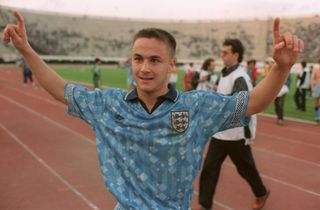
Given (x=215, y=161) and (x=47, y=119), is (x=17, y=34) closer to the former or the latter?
(x=215, y=161)

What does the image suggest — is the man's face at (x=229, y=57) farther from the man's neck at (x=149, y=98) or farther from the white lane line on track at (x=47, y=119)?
the white lane line on track at (x=47, y=119)

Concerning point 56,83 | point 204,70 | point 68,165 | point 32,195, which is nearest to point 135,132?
point 56,83

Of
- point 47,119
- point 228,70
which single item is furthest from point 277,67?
point 47,119

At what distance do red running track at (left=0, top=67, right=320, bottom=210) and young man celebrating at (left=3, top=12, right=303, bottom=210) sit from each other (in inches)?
125

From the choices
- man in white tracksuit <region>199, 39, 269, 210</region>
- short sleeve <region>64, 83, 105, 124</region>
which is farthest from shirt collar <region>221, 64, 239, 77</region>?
short sleeve <region>64, 83, 105, 124</region>

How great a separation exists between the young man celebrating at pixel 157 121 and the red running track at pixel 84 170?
3.16 m

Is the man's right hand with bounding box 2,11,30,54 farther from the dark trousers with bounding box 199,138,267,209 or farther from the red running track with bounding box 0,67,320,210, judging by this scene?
the red running track with bounding box 0,67,320,210

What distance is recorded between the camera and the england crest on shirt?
2.03 m

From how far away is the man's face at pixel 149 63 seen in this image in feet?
6.71

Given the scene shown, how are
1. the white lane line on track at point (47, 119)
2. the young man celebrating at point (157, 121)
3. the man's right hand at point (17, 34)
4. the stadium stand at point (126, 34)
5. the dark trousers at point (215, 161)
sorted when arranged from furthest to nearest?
the stadium stand at point (126, 34) → the white lane line on track at point (47, 119) → the dark trousers at point (215, 161) → the man's right hand at point (17, 34) → the young man celebrating at point (157, 121)

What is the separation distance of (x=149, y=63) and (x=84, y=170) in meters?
4.72

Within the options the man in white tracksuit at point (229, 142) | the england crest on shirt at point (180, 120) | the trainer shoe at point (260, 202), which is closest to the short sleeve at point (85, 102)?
the england crest on shirt at point (180, 120)

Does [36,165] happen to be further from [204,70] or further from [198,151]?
[204,70]

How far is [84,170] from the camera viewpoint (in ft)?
21.3
